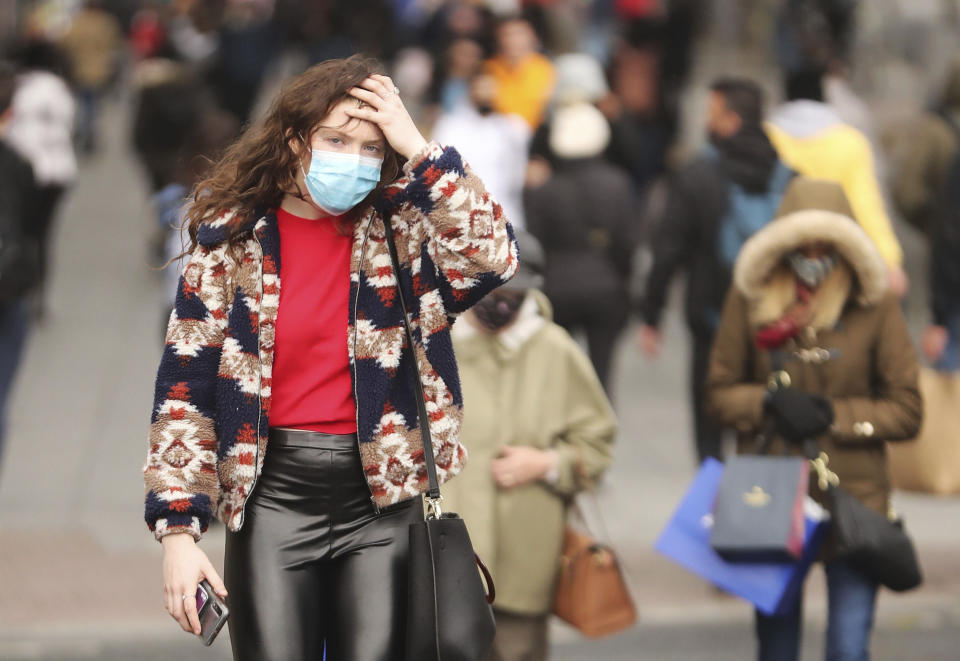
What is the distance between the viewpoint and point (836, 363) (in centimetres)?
496

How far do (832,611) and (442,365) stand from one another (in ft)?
6.65

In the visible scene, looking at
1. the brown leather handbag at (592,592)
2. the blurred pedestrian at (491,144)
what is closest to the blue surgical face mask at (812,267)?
the brown leather handbag at (592,592)

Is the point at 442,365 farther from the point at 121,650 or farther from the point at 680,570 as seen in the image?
the point at 680,570

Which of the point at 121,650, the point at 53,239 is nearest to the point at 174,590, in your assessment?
the point at 121,650

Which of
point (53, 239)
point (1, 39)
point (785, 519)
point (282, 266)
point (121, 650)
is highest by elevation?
point (1, 39)

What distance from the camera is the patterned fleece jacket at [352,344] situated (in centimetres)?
342

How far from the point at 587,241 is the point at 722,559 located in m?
3.86

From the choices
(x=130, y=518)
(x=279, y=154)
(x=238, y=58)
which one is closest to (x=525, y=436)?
(x=279, y=154)

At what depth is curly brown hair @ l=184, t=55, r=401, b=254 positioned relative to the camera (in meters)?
3.45

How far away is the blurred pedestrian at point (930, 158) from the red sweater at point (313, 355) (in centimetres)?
532

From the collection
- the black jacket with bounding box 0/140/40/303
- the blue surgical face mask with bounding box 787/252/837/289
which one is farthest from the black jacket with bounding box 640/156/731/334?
the black jacket with bounding box 0/140/40/303

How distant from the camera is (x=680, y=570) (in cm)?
770

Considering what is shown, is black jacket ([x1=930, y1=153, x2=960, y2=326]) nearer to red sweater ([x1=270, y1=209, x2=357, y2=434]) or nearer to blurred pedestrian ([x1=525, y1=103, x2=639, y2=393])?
blurred pedestrian ([x1=525, y1=103, x2=639, y2=393])

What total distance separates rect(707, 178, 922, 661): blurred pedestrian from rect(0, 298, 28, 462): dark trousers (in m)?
3.43
